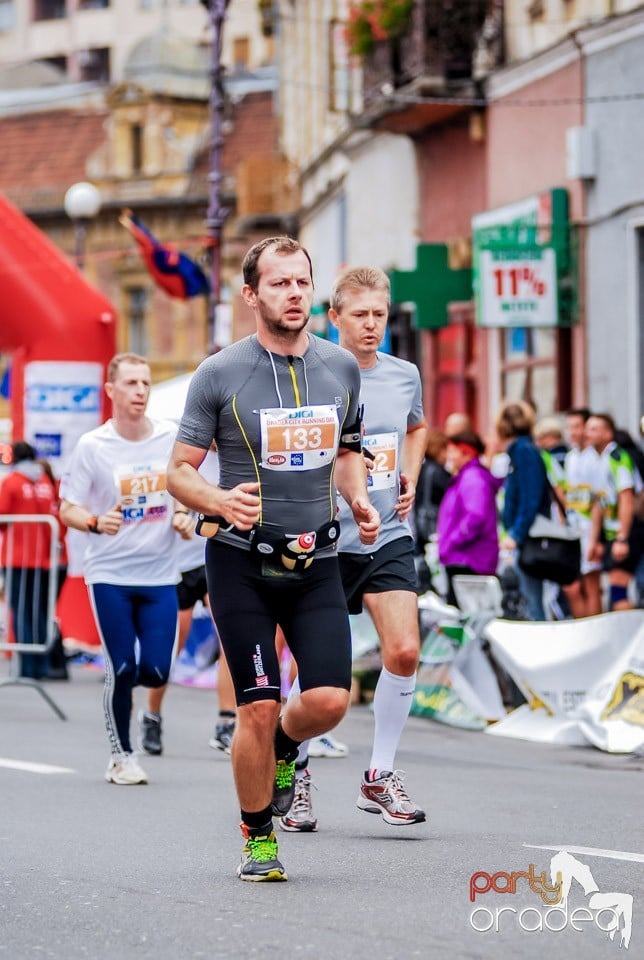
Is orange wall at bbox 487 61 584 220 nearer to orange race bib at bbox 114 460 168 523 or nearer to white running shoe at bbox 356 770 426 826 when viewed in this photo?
orange race bib at bbox 114 460 168 523

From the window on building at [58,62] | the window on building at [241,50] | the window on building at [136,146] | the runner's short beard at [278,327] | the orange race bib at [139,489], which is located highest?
the window on building at [58,62]

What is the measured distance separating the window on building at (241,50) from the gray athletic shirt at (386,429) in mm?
68125

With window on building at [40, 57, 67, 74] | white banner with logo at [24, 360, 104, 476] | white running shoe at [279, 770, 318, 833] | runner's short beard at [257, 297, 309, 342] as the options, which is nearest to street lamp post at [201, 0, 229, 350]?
white banner with logo at [24, 360, 104, 476]

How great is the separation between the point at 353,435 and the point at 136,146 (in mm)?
57937

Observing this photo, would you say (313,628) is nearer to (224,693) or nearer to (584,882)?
(584,882)

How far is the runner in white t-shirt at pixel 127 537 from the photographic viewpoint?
33.1 ft

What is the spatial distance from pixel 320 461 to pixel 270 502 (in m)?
0.21

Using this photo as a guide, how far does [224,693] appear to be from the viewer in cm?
1149

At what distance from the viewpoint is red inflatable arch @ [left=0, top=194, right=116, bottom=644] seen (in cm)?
1994

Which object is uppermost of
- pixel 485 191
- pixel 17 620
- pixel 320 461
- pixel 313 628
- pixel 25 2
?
pixel 25 2

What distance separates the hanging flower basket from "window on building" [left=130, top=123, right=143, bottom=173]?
129 ft

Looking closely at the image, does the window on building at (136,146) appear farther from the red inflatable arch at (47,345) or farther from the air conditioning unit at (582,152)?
the air conditioning unit at (582,152)

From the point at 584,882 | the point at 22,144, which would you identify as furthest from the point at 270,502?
the point at 22,144

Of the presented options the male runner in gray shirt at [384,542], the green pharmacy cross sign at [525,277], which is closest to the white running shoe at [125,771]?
the male runner in gray shirt at [384,542]
